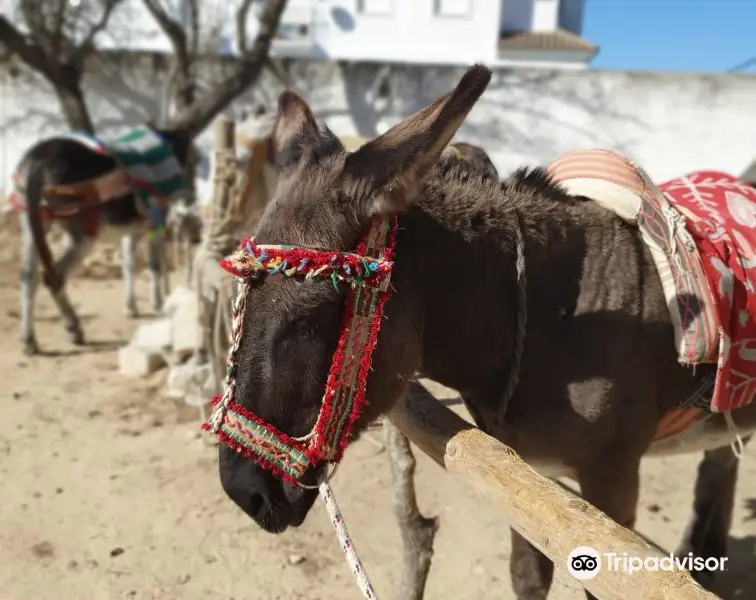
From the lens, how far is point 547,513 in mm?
1116

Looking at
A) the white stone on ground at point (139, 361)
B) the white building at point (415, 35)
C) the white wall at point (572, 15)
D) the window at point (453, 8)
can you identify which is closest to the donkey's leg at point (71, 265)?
the white stone on ground at point (139, 361)

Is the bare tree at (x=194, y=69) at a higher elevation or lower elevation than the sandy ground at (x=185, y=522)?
higher

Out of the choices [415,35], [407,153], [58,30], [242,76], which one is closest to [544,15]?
[415,35]

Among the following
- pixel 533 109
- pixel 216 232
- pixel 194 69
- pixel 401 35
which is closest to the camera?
pixel 216 232

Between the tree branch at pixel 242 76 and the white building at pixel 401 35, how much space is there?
21.2 ft

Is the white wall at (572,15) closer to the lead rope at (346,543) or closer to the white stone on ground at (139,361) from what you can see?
the white stone on ground at (139,361)

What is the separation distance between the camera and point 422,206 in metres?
1.59

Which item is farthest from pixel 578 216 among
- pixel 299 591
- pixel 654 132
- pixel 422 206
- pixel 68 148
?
pixel 654 132

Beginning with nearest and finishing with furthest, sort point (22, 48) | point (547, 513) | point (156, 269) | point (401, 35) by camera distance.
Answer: point (547, 513), point (156, 269), point (22, 48), point (401, 35)

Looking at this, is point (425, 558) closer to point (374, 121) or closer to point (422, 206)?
point (422, 206)

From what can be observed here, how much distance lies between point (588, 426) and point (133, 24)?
75.6 ft

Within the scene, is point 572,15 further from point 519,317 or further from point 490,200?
point 519,317

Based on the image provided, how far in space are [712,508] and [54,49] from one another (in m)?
14.8

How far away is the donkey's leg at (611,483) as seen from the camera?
1.74 m
